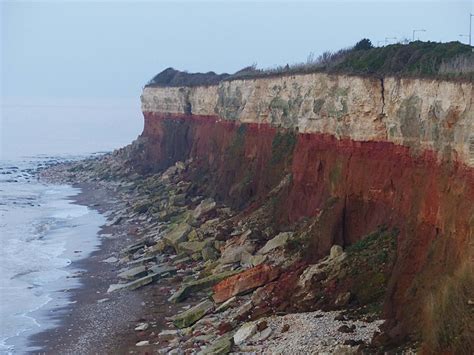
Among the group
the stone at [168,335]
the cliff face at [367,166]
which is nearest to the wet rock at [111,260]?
the cliff face at [367,166]

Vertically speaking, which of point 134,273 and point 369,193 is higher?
point 369,193

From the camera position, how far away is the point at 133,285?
28.7 m

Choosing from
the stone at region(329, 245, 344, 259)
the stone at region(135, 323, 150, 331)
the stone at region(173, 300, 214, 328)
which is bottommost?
the stone at region(135, 323, 150, 331)

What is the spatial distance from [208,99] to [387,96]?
33602 mm

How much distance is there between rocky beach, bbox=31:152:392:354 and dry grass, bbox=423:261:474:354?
217 centimetres

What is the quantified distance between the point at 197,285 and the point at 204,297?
0.90m

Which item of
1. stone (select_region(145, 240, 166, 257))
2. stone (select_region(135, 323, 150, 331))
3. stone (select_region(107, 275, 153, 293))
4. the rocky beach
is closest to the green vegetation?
the rocky beach

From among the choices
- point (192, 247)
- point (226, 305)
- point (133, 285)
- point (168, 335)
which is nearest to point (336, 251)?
point (226, 305)

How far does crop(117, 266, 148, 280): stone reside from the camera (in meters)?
29.9

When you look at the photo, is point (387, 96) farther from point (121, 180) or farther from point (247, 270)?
point (121, 180)

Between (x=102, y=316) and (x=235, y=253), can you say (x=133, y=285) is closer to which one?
(x=102, y=316)

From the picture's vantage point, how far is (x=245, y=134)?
4169 centimetres

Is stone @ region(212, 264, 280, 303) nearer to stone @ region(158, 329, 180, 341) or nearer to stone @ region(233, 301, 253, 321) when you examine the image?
stone @ region(233, 301, 253, 321)

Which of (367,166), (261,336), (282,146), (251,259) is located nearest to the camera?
(261,336)
